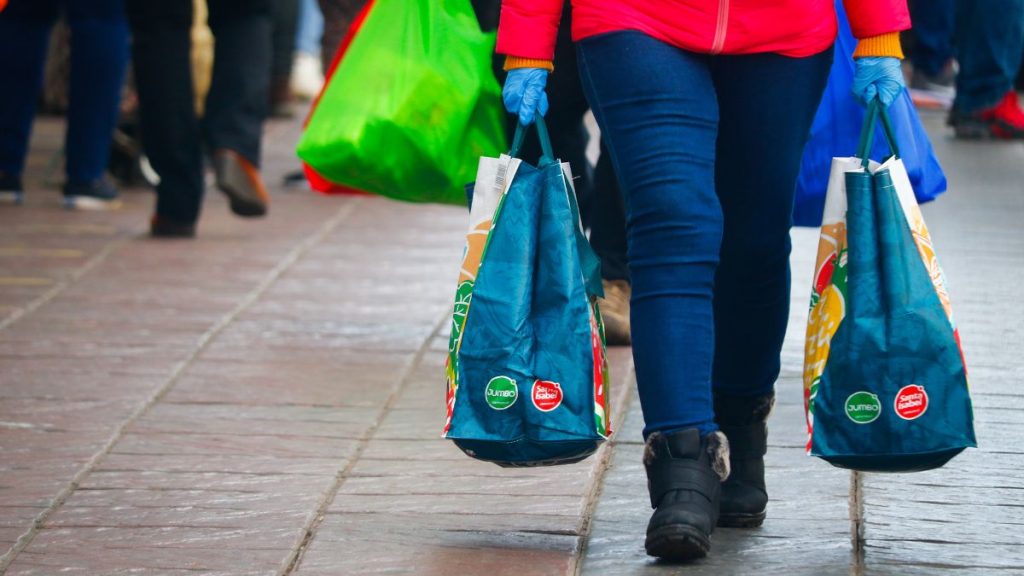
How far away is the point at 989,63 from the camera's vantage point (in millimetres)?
7602

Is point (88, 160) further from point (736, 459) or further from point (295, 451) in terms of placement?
point (736, 459)

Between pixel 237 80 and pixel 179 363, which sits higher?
pixel 237 80

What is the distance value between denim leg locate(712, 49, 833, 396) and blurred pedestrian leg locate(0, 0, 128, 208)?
426 cm

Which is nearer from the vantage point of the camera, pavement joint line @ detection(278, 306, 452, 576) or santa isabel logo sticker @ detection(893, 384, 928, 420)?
santa isabel logo sticker @ detection(893, 384, 928, 420)

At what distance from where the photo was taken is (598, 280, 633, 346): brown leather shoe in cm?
481

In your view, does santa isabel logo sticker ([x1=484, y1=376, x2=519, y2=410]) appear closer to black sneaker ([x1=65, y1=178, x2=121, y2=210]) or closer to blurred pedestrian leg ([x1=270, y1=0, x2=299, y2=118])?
black sneaker ([x1=65, y1=178, x2=121, y2=210])

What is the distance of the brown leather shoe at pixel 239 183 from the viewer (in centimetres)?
623

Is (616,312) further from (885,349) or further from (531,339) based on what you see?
(885,349)

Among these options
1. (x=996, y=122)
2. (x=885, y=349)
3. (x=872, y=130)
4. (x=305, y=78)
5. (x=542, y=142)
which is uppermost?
(x=872, y=130)

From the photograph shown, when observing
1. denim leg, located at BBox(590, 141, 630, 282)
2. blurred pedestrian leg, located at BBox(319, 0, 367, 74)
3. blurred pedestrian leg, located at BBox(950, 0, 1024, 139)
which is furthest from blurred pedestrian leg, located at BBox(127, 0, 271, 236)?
blurred pedestrian leg, located at BBox(950, 0, 1024, 139)

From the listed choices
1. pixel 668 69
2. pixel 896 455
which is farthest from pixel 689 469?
pixel 668 69

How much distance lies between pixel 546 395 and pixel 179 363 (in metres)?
1.92

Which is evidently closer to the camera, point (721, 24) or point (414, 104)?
point (721, 24)

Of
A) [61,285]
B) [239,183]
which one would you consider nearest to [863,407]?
[61,285]
